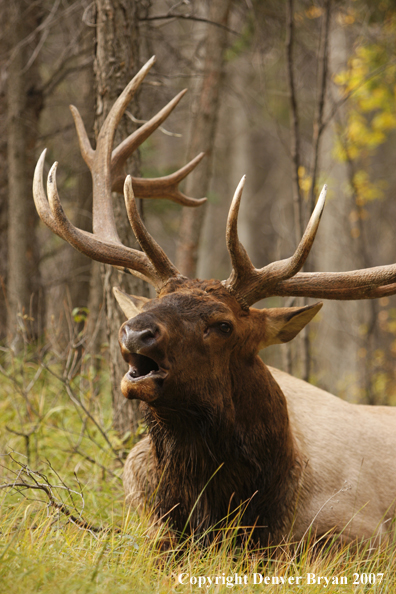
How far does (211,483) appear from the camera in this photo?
3.39 metres

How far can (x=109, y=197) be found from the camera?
168 inches

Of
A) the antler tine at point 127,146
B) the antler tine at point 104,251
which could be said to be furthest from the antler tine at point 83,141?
the antler tine at point 104,251

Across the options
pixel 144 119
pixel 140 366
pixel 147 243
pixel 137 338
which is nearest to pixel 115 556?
pixel 140 366

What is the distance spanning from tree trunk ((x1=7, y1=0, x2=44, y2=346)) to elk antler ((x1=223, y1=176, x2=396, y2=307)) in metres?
3.82

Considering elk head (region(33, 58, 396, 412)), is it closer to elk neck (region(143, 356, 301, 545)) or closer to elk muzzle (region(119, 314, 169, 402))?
elk muzzle (region(119, 314, 169, 402))

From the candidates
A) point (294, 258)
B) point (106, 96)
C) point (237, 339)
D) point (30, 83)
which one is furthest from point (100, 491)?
point (30, 83)

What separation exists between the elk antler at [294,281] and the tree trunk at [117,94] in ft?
5.28

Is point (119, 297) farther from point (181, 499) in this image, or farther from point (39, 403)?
point (39, 403)

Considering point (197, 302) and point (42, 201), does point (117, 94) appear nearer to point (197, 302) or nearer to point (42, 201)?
point (42, 201)

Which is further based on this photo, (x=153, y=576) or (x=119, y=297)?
(x=119, y=297)

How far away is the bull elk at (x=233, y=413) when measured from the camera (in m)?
3.12

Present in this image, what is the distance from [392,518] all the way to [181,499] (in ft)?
4.47

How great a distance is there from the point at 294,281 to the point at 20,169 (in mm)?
4373

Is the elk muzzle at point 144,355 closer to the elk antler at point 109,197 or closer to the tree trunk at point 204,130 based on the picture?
the elk antler at point 109,197
